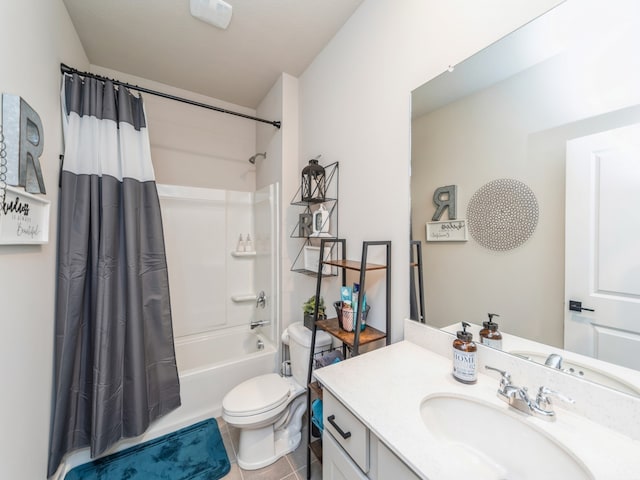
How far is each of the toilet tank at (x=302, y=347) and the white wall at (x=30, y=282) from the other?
1201 mm

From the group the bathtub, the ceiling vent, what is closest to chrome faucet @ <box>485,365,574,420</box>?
the bathtub

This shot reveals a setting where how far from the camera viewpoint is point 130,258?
150 cm

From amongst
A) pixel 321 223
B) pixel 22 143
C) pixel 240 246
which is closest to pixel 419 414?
pixel 321 223

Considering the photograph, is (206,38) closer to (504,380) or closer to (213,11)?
(213,11)

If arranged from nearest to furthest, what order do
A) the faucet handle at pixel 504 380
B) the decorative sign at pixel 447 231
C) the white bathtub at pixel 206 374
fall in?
the faucet handle at pixel 504 380, the decorative sign at pixel 447 231, the white bathtub at pixel 206 374

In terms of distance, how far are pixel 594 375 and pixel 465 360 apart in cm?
31

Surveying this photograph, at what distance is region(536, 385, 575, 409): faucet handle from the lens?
668mm

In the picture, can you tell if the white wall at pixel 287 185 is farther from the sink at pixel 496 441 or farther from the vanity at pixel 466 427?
the sink at pixel 496 441

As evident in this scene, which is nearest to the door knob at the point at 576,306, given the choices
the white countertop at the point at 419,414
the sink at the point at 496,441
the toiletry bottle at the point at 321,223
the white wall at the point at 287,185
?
the white countertop at the point at 419,414

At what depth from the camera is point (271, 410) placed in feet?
4.50

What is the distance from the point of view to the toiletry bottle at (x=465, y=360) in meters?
0.83

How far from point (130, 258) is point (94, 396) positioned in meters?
0.76

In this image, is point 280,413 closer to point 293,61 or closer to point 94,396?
point 94,396

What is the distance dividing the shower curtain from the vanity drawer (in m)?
1.28
